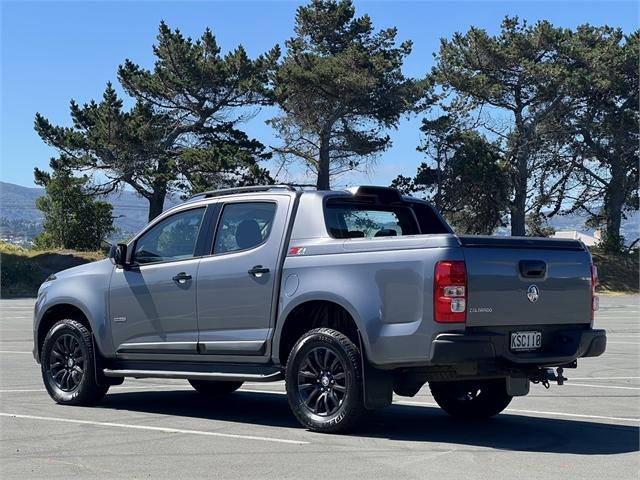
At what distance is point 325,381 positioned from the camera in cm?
845

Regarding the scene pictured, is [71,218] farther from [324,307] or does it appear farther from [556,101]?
[324,307]

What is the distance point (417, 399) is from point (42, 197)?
43.9m

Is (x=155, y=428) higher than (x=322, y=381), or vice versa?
(x=322, y=381)

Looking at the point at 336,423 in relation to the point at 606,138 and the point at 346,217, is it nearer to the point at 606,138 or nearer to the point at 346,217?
the point at 346,217

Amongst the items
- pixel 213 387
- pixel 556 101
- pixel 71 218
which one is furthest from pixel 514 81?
pixel 213 387

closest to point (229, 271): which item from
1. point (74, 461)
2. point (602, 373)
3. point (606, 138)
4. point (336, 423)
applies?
point (336, 423)

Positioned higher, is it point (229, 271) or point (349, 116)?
point (349, 116)

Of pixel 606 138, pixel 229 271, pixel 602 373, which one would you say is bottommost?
pixel 602 373

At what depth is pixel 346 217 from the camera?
932cm

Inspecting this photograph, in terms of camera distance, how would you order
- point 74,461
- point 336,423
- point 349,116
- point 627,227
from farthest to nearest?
point 627,227 → point 349,116 → point 336,423 → point 74,461

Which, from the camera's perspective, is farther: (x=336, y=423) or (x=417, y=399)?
(x=417, y=399)

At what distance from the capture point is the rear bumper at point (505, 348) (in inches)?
301

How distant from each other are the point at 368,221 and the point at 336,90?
132 feet

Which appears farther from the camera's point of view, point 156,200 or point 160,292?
point 156,200
